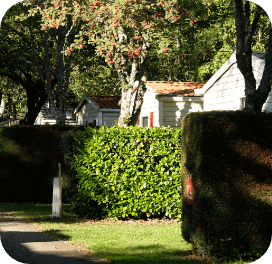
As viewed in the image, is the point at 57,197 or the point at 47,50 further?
the point at 47,50

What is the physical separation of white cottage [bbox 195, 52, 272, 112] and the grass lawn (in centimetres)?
509

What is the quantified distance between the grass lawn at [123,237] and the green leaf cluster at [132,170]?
0.47 meters

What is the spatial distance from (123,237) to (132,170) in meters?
2.20

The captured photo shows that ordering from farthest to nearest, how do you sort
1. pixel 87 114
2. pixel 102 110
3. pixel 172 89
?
pixel 87 114
pixel 102 110
pixel 172 89

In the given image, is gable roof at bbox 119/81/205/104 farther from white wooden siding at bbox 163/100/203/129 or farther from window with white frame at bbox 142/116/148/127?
window with white frame at bbox 142/116/148/127

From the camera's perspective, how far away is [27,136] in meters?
12.7

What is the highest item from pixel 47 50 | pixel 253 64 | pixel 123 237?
pixel 47 50

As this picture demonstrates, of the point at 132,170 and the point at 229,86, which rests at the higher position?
the point at 229,86

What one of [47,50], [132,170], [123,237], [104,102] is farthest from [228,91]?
[104,102]

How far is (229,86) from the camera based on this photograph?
12.5 metres

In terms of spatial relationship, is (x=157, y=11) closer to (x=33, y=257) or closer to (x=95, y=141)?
(x=95, y=141)

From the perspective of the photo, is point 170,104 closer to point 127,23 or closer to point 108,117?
point 127,23

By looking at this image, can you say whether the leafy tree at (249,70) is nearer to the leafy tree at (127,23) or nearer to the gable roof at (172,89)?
the leafy tree at (127,23)

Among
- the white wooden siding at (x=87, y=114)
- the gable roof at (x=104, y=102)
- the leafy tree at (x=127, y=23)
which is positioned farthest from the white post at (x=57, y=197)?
Result: the white wooden siding at (x=87, y=114)
